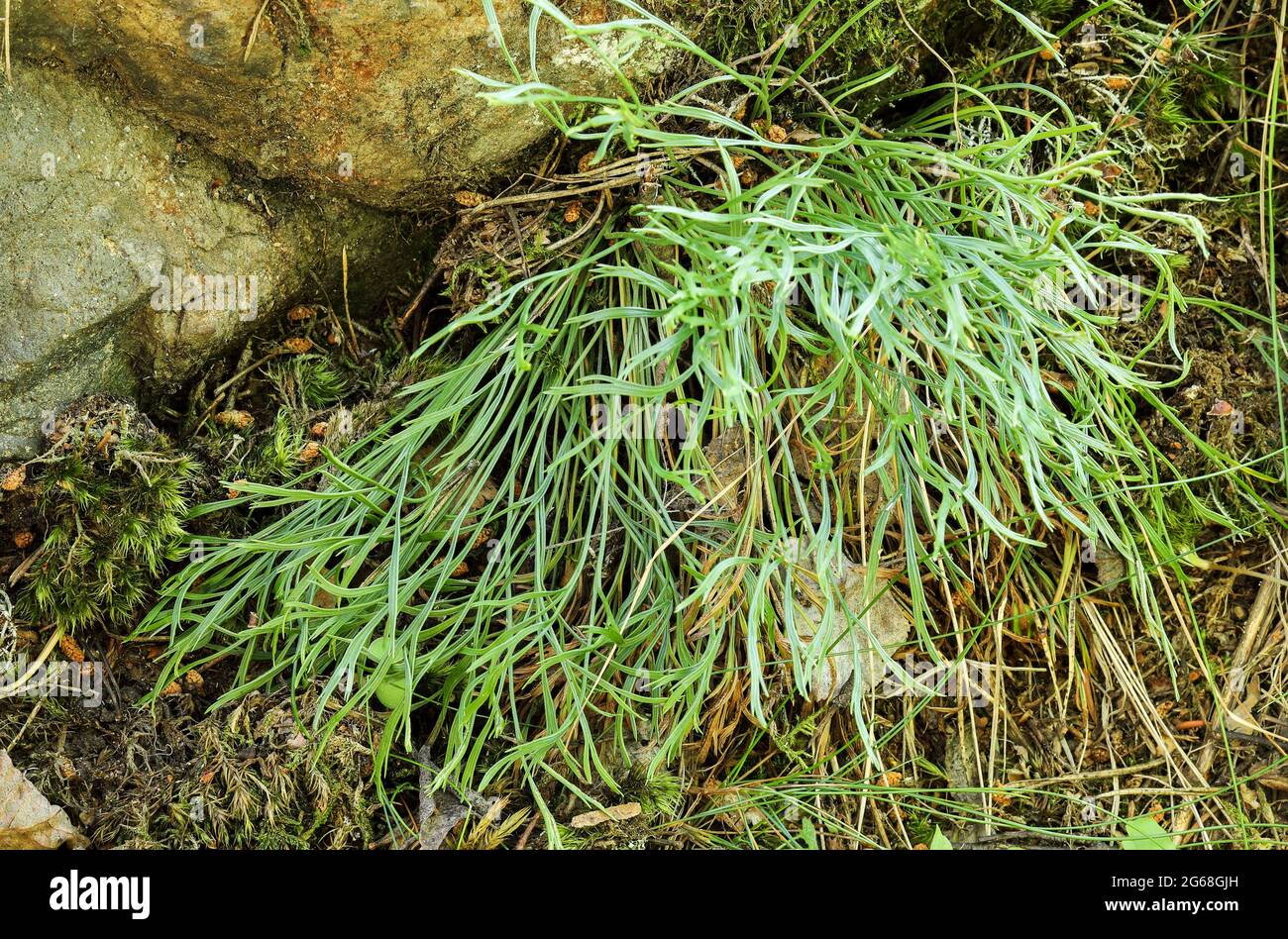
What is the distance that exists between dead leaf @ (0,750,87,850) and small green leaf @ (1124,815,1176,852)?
5.79ft

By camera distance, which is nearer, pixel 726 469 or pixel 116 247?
pixel 116 247

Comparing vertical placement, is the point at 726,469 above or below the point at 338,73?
below

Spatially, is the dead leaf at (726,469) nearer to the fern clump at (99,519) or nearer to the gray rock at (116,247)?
the gray rock at (116,247)

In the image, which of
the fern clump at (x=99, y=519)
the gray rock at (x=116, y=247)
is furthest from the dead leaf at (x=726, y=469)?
the fern clump at (x=99, y=519)

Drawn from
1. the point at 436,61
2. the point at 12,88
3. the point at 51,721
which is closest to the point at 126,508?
the point at 51,721

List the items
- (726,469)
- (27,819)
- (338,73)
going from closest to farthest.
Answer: (27,819) < (338,73) < (726,469)

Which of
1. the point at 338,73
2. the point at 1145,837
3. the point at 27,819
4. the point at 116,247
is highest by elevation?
the point at 338,73

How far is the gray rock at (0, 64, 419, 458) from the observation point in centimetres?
158

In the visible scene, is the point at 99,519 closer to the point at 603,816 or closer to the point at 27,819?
the point at 27,819

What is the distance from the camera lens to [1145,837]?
176 cm

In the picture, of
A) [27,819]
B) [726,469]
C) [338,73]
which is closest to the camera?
[27,819]

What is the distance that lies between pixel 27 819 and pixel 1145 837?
6.07ft

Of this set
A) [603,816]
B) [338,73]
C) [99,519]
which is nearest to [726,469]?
[603,816]

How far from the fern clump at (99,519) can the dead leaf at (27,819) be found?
0.82 feet
